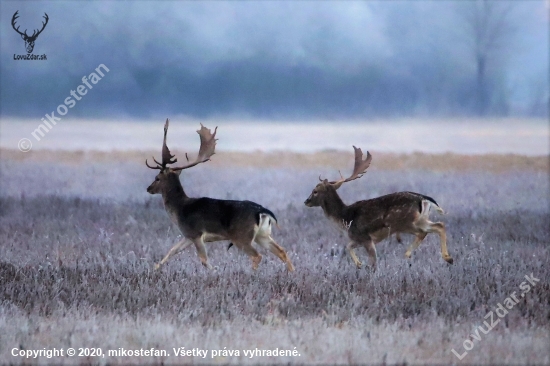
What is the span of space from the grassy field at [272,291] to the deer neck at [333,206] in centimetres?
66

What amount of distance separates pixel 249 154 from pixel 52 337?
21.8 meters

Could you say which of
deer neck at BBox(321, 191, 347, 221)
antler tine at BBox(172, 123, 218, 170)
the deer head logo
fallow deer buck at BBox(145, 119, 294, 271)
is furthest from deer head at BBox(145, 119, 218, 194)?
the deer head logo

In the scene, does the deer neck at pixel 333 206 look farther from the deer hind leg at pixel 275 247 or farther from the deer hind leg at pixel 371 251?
the deer hind leg at pixel 275 247

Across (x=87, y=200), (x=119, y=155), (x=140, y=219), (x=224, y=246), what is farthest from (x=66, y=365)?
(x=119, y=155)

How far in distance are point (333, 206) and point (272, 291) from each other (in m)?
2.15

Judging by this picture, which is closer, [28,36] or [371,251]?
[371,251]

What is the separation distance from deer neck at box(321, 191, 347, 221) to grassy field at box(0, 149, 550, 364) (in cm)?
66

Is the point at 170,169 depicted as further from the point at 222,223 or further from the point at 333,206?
the point at 333,206

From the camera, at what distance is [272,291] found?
332 inches

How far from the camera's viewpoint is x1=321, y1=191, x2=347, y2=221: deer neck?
10.1 metres

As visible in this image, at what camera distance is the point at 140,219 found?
1472cm

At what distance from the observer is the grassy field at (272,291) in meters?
6.51

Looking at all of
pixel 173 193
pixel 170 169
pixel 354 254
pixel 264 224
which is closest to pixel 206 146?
pixel 170 169

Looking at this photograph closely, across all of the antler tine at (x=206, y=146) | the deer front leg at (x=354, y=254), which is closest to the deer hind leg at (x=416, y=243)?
the deer front leg at (x=354, y=254)
